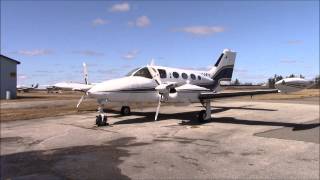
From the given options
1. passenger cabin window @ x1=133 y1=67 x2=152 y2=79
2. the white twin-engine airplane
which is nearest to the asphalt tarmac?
the white twin-engine airplane

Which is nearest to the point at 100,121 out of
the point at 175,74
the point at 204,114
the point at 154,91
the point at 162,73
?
the point at 154,91

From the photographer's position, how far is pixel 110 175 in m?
9.73

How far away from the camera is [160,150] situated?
1296cm

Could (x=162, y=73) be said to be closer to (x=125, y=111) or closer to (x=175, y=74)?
(x=175, y=74)

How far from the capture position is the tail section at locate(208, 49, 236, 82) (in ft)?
93.0

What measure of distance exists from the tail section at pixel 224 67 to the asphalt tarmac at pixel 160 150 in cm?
817

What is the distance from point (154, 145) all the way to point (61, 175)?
4859 millimetres

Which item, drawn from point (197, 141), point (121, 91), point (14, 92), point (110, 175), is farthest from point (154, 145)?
point (14, 92)

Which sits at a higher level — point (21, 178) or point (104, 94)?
point (104, 94)

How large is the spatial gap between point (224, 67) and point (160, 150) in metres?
17.1

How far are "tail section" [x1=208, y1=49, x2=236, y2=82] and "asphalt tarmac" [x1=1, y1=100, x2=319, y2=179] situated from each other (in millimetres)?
8165

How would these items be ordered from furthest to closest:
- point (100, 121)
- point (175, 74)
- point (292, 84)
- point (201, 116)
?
1. point (175, 74)
2. point (201, 116)
3. point (100, 121)
4. point (292, 84)

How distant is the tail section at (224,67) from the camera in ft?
93.0

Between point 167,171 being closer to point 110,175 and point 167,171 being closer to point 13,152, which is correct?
point 110,175
